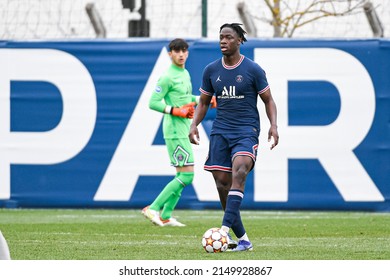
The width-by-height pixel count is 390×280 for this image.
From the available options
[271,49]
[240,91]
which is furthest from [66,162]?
[240,91]

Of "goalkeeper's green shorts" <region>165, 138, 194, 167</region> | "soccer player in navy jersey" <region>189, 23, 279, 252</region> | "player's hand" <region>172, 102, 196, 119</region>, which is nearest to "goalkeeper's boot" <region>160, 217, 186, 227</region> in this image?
"goalkeeper's green shorts" <region>165, 138, 194, 167</region>

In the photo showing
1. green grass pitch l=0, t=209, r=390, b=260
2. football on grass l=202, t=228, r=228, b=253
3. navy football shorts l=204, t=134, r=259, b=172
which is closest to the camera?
green grass pitch l=0, t=209, r=390, b=260

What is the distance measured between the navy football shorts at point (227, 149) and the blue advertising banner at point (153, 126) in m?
5.57

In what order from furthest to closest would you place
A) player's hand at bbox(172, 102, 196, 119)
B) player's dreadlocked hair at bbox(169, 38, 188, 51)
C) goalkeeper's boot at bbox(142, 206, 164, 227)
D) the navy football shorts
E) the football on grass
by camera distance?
goalkeeper's boot at bbox(142, 206, 164, 227) → player's hand at bbox(172, 102, 196, 119) → player's dreadlocked hair at bbox(169, 38, 188, 51) → the navy football shorts → the football on grass

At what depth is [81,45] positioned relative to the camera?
16.6 metres

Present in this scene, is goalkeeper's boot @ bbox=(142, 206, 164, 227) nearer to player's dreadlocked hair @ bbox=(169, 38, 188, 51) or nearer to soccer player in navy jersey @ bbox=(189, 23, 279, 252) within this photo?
player's dreadlocked hair @ bbox=(169, 38, 188, 51)

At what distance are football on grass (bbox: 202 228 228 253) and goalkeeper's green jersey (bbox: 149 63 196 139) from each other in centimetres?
360

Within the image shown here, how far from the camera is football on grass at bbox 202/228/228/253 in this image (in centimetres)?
1012

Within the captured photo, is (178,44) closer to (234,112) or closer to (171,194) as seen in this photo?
(171,194)

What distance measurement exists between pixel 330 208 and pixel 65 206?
161 inches

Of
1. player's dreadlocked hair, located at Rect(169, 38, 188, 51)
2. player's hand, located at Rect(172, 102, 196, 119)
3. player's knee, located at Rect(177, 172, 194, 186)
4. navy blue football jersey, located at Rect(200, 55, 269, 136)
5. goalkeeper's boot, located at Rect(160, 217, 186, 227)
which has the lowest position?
goalkeeper's boot, located at Rect(160, 217, 186, 227)

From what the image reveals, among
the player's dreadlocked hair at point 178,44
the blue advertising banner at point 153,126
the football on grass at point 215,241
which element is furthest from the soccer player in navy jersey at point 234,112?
the blue advertising banner at point 153,126

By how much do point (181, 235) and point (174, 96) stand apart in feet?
6.99

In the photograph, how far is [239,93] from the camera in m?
10.5
